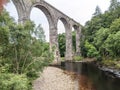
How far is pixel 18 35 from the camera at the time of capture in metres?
14.5

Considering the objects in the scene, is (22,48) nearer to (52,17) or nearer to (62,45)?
(52,17)

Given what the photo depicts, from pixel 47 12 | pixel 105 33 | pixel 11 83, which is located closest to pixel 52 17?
pixel 47 12

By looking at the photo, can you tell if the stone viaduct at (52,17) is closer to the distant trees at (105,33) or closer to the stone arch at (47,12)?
the stone arch at (47,12)

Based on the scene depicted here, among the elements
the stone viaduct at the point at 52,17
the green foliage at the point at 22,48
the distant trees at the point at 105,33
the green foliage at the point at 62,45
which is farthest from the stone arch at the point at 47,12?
the green foliage at the point at 62,45

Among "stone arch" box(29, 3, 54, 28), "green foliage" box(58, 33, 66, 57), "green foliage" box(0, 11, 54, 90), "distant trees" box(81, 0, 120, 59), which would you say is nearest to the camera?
"green foliage" box(0, 11, 54, 90)

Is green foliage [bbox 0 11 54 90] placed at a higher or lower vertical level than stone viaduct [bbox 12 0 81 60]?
lower

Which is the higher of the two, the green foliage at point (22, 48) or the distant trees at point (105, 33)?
the distant trees at point (105, 33)

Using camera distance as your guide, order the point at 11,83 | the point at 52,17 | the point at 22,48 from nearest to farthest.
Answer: the point at 11,83 < the point at 22,48 < the point at 52,17

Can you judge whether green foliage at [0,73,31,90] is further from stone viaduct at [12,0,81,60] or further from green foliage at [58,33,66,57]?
green foliage at [58,33,66,57]

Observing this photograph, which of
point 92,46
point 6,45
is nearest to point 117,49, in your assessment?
point 92,46

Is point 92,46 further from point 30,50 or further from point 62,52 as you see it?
point 30,50

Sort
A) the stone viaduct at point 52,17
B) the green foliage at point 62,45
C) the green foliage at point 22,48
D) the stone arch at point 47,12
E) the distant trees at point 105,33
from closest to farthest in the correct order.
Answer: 1. the green foliage at point 22,48
2. the stone viaduct at point 52,17
3. the distant trees at point 105,33
4. the stone arch at point 47,12
5. the green foliage at point 62,45

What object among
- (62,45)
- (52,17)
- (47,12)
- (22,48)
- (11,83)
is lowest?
(11,83)

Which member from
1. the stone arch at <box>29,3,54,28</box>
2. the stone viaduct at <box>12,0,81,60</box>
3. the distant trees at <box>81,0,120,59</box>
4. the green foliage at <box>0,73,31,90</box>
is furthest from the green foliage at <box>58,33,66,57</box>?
the green foliage at <box>0,73,31,90</box>
